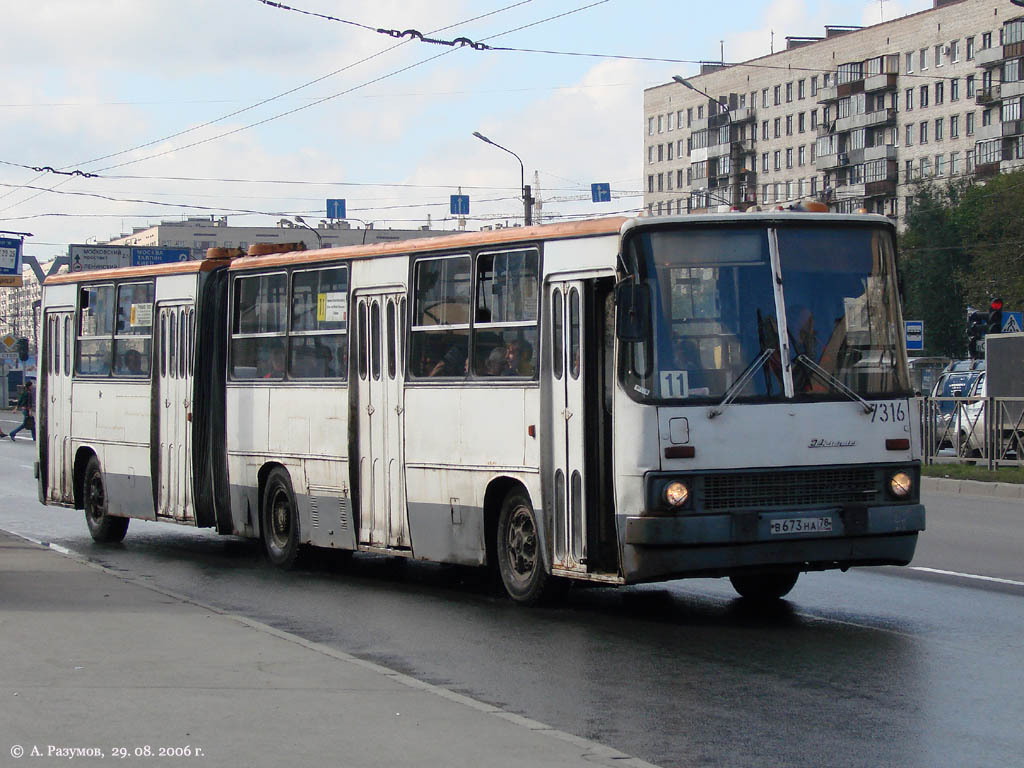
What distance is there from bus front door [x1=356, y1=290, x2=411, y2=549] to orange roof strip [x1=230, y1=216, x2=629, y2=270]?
0.41 meters

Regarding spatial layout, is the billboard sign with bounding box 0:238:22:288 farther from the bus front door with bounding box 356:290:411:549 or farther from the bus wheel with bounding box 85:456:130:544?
the bus front door with bounding box 356:290:411:549

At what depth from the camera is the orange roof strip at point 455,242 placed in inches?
455

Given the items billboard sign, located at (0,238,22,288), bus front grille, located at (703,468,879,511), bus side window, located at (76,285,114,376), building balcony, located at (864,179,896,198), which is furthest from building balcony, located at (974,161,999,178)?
bus front grille, located at (703,468,879,511)

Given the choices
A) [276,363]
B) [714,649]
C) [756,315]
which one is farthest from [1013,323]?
[714,649]

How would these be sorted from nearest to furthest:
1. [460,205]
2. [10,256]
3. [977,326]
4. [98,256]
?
[977,326], [10,256], [460,205], [98,256]

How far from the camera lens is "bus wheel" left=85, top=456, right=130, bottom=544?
18.8m

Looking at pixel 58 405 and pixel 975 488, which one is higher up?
pixel 58 405

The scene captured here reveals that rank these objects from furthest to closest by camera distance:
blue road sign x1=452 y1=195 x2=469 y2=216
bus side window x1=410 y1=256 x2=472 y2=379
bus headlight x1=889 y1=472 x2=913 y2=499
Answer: blue road sign x1=452 y1=195 x2=469 y2=216 → bus side window x1=410 y1=256 x2=472 y2=379 → bus headlight x1=889 y1=472 x2=913 y2=499

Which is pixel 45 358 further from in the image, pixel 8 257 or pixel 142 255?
pixel 142 255

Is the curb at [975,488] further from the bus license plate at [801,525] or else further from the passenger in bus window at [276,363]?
the bus license plate at [801,525]

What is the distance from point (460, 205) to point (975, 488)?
1603 inches

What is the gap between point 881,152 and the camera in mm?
110438

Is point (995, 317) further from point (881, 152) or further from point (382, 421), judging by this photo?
point (881, 152)

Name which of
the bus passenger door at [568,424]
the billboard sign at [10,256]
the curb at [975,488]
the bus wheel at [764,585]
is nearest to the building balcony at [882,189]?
the billboard sign at [10,256]
